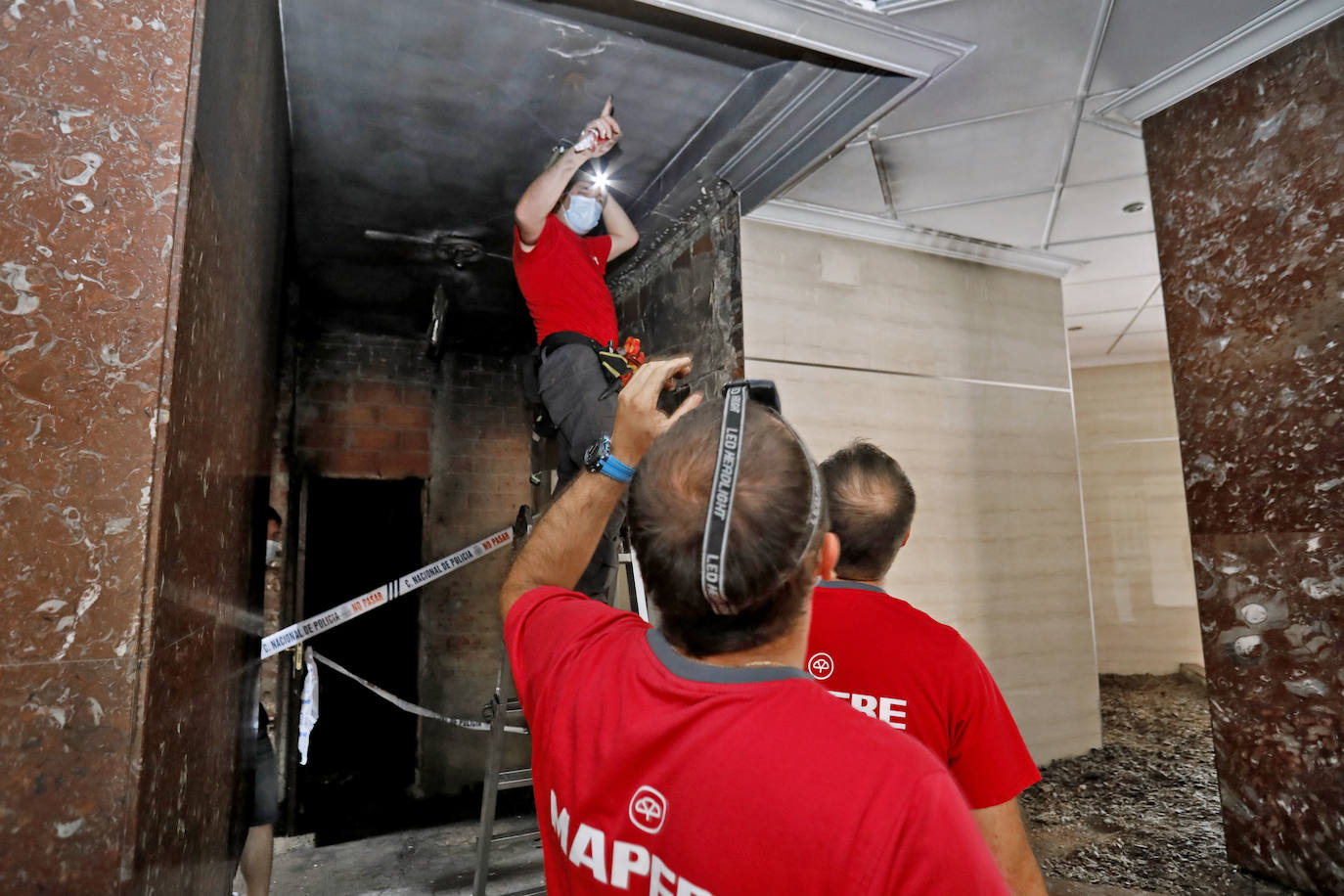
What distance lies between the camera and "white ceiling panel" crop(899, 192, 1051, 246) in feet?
9.89

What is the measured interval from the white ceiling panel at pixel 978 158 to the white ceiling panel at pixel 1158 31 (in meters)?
0.23

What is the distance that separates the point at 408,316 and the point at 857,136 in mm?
3301

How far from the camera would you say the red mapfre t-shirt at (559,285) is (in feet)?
7.95

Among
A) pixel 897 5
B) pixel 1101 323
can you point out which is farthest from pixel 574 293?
pixel 1101 323

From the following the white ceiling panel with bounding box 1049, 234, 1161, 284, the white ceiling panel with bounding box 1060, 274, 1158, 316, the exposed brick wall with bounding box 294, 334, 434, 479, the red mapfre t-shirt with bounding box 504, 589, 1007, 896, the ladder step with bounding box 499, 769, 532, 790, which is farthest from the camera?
the exposed brick wall with bounding box 294, 334, 434, 479

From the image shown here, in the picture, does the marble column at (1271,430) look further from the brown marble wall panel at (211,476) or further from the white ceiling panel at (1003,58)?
the brown marble wall panel at (211,476)

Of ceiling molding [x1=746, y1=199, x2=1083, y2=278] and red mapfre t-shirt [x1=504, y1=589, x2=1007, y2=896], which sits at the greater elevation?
ceiling molding [x1=746, y1=199, x2=1083, y2=278]

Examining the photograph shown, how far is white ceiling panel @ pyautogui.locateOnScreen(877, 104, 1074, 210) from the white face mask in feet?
3.51

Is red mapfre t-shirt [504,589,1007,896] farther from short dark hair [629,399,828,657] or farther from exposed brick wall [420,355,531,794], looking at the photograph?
exposed brick wall [420,355,531,794]

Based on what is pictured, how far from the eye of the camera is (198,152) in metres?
0.98

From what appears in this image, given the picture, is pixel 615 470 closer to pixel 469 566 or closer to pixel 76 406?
pixel 76 406

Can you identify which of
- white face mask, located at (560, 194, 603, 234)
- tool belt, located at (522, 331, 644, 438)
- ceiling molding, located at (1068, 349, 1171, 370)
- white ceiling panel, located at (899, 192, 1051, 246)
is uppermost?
white ceiling panel, located at (899, 192, 1051, 246)

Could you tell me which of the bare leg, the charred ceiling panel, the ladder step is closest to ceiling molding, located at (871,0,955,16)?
the charred ceiling panel

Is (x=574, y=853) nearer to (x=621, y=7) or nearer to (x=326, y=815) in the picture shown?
(x=621, y=7)
